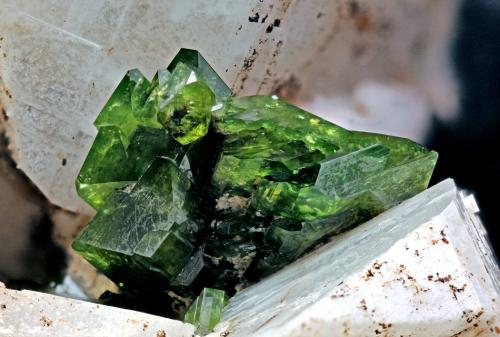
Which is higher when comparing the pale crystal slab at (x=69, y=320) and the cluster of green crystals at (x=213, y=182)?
the cluster of green crystals at (x=213, y=182)

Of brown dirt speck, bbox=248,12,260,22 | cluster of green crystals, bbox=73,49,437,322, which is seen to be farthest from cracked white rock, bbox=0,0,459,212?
cluster of green crystals, bbox=73,49,437,322

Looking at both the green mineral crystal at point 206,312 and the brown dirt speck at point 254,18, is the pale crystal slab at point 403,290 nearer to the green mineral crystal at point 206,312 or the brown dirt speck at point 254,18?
the green mineral crystal at point 206,312

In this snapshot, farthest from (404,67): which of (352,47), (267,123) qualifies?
(267,123)

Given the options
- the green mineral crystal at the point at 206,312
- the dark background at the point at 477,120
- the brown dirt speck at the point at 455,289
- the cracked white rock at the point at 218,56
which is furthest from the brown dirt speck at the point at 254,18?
the brown dirt speck at the point at 455,289

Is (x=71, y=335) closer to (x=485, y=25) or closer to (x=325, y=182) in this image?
(x=325, y=182)

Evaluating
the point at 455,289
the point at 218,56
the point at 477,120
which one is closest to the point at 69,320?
the point at 455,289

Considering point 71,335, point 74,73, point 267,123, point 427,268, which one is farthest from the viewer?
point 74,73

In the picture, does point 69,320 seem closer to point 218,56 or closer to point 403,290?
point 403,290
